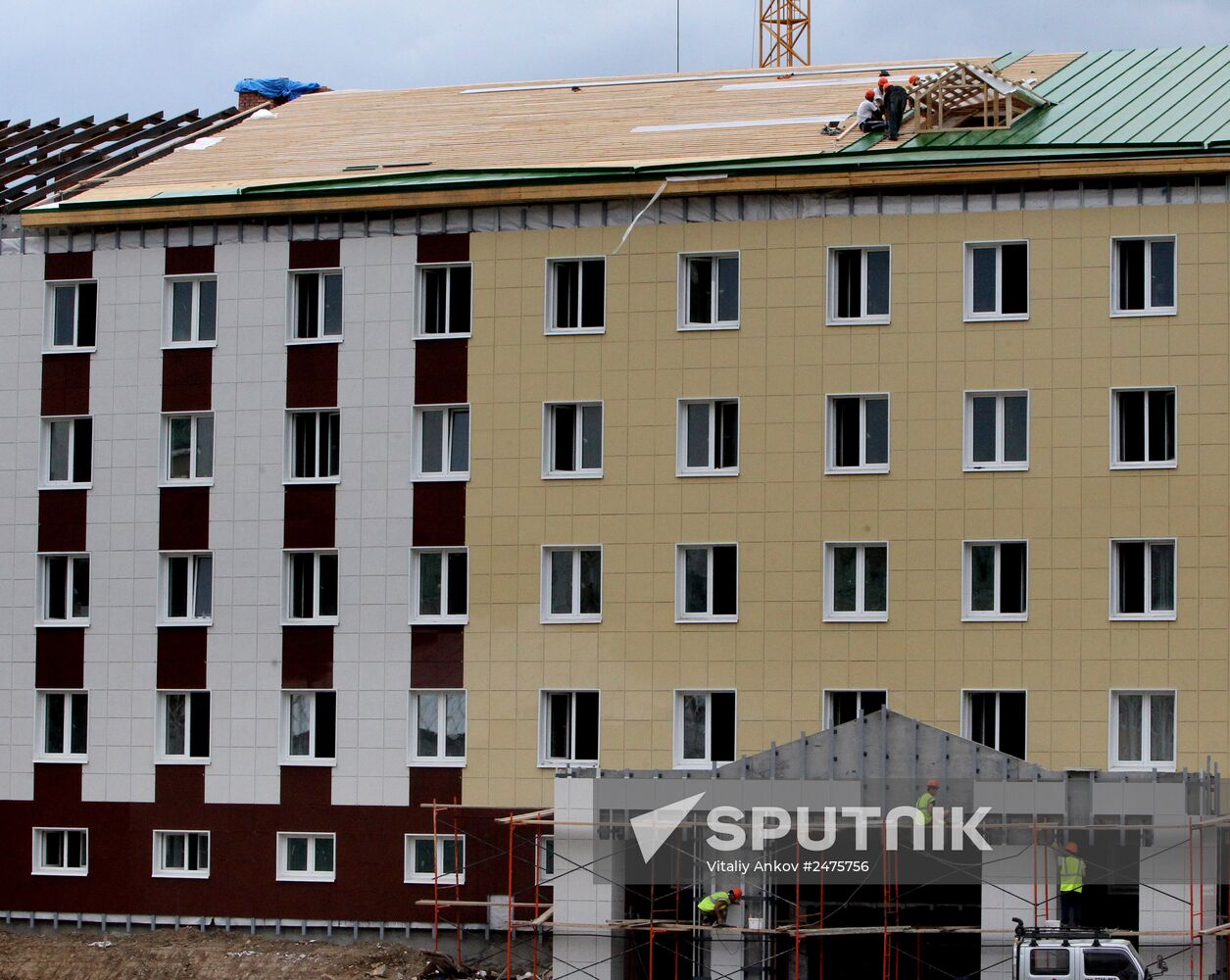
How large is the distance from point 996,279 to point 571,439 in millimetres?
10146

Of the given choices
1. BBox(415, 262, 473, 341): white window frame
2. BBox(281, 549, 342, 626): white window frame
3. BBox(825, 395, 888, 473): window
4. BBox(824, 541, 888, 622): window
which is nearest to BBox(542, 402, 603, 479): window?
BBox(415, 262, 473, 341): white window frame

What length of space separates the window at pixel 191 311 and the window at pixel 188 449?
1.88m

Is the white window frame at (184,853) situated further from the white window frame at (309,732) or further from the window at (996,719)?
the window at (996,719)

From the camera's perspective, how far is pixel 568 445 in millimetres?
50250

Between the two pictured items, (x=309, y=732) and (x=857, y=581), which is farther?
(x=309, y=732)

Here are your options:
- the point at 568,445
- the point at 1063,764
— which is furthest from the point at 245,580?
the point at 1063,764

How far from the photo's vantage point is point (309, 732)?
51.0 m

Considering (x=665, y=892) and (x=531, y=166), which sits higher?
(x=531, y=166)

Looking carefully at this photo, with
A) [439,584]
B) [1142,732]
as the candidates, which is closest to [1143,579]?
[1142,732]

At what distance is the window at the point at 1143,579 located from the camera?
46.5 metres

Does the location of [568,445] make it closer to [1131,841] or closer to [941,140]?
[941,140]

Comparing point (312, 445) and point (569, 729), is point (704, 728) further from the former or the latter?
point (312, 445)

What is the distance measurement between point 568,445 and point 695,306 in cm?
429

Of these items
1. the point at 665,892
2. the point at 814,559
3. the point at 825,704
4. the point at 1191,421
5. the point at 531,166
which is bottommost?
the point at 665,892
